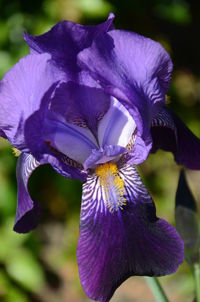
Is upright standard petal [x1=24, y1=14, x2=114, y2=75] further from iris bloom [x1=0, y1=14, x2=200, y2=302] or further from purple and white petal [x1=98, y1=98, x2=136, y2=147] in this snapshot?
purple and white petal [x1=98, y1=98, x2=136, y2=147]

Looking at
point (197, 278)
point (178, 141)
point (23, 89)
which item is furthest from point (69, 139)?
point (197, 278)

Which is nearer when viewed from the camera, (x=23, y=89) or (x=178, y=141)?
(x=23, y=89)

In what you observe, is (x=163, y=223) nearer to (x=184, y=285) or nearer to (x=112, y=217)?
(x=112, y=217)

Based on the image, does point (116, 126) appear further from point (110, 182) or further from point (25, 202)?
point (25, 202)

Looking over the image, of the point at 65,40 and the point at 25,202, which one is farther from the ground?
the point at 65,40

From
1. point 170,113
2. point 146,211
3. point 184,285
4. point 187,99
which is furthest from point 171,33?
point 146,211

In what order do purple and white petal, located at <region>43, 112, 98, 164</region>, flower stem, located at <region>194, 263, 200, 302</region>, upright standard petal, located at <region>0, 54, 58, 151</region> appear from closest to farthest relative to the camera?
upright standard petal, located at <region>0, 54, 58, 151</region> < purple and white petal, located at <region>43, 112, 98, 164</region> < flower stem, located at <region>194, 263, 200, 302</region>

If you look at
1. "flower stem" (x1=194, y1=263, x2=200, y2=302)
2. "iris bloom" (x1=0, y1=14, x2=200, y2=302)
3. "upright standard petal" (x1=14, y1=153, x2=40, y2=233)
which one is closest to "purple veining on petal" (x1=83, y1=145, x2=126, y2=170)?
"iris bloom" (x1=0, y1=14, x2=200, y2=302)
